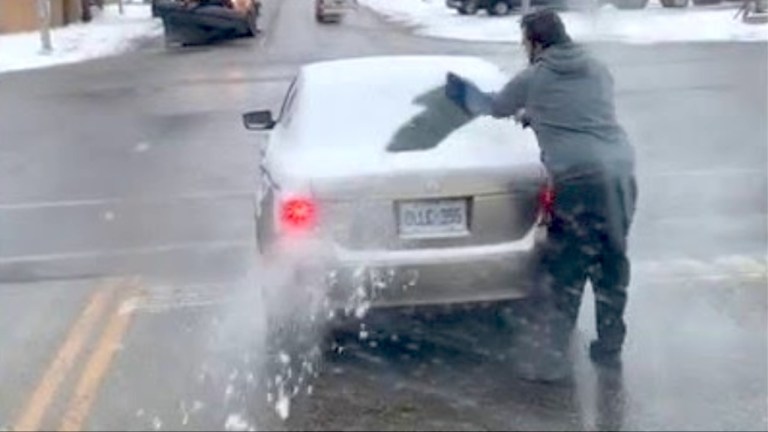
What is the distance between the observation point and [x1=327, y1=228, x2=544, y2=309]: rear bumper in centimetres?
694

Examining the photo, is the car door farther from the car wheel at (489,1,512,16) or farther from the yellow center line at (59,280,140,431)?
the car wheel at (489,1,512,16)

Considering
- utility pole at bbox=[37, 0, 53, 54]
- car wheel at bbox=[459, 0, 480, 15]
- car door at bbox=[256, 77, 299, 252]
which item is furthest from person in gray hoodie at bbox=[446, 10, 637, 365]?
car wheel at bbox=[459, 0, 480, 15]

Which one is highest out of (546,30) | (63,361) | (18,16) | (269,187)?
(546,30)

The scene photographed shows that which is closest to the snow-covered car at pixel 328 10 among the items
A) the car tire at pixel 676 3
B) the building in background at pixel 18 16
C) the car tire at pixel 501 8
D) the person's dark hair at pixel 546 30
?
the car tire at pixel 501 8

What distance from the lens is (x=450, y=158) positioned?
7090 mm

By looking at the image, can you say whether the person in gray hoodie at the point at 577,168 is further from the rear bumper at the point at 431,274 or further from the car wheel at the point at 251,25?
the car wheel at the point at 251,25

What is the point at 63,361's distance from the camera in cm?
771

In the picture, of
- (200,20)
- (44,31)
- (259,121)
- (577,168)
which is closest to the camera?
(577,168)

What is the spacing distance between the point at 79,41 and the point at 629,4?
1522 cm

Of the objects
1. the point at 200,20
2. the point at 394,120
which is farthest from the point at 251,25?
the point at 394,120

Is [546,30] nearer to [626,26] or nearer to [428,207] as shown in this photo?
[428,207]

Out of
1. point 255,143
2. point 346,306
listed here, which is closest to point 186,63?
point 255,143

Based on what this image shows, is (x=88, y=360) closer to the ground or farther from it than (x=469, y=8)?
farther from it

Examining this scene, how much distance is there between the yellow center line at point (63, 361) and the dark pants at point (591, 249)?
2.32m
